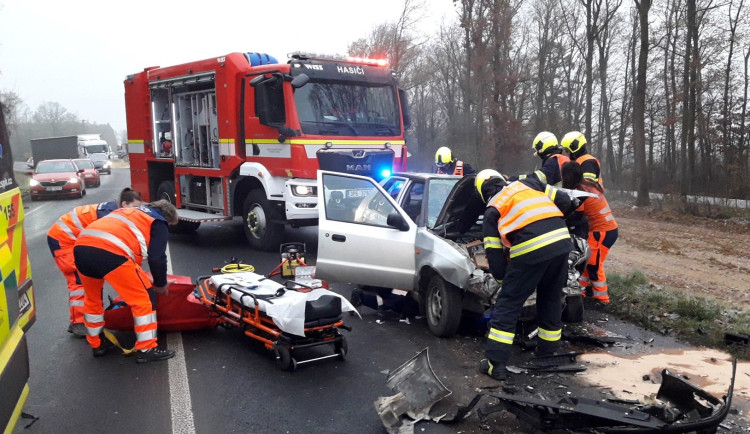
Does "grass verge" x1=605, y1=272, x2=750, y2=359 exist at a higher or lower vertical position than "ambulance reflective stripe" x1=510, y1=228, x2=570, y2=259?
lower

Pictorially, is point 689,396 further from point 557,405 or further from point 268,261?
point 268,261

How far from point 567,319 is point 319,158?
4.53 meters

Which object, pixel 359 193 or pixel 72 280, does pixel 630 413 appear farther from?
pixel 72 280

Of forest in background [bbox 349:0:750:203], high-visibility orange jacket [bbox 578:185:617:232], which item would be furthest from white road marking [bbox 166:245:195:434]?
forest in background [bbox 349:0:750:203]

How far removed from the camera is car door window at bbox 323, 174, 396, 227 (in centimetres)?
600

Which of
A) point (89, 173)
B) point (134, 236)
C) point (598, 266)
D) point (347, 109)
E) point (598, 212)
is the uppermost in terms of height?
point (347, 109)

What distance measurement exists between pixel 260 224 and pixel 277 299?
490cm

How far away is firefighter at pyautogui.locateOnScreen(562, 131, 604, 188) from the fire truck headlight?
12.6ft

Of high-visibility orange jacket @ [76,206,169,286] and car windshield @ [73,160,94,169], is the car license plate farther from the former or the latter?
car windshield @ [73,160,94,169]

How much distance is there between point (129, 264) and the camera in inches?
186

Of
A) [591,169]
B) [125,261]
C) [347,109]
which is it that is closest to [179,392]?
[125,261]

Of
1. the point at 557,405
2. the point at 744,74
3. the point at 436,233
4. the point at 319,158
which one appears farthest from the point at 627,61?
the point at 557,405

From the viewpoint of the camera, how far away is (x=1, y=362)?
254 centimetres

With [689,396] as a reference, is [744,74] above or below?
above
